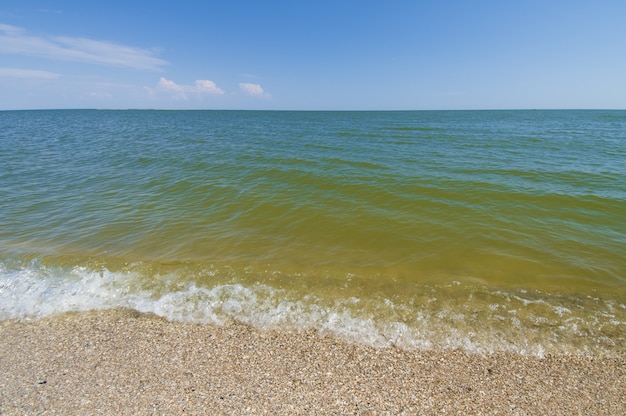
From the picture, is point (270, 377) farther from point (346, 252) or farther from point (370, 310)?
point (346, 252)

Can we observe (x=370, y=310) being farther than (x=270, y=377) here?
Yes

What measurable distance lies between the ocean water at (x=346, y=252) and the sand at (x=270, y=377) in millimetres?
428

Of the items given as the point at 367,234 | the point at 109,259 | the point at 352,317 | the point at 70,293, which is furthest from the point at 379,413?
the point at 109,259

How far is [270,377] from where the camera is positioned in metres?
4.18

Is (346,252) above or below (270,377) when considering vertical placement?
above

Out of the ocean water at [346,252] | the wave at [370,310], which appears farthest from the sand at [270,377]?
the ocean water at [346,252]

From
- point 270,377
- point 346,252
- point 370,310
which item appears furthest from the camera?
point 346,252

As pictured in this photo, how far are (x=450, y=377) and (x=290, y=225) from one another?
22.6ft

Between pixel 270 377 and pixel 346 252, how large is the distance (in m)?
4.50

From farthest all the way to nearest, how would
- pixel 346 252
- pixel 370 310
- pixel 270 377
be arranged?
pixel 346 252, pixel 370 310, pixel 270 377

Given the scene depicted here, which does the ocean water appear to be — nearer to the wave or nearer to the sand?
the wave

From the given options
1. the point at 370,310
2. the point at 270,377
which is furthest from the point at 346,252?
the point at 270,377

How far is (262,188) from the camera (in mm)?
14469

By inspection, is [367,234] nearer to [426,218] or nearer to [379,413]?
[426,218]
